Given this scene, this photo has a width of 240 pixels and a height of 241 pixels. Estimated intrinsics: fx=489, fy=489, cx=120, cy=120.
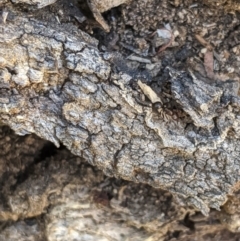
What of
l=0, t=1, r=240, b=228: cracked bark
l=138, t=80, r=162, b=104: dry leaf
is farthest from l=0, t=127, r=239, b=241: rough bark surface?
l=138, t=80, r=162, b=104: dry leaf

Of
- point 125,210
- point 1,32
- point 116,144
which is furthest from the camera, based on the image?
point 125,210

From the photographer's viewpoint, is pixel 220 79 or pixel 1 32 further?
pixel 220 79

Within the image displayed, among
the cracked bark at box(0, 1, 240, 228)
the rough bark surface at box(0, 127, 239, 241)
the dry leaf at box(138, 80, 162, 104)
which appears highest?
the dry leaf at box(138, 80, 162, 104)

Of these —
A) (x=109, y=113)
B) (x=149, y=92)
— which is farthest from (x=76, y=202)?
(x=149, y=92)

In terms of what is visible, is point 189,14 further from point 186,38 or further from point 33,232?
point 33,232

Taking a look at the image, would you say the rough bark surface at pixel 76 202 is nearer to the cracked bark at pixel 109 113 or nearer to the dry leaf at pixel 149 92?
the cracked bark at pixel 109 113

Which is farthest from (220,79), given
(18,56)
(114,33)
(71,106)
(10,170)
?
(10,170)

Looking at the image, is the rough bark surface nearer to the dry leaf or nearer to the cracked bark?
the cracked bark

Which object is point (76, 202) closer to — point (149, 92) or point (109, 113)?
point (109, 113)

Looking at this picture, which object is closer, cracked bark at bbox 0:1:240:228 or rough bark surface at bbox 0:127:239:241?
cracked bark at bbox 0:1:240:228
